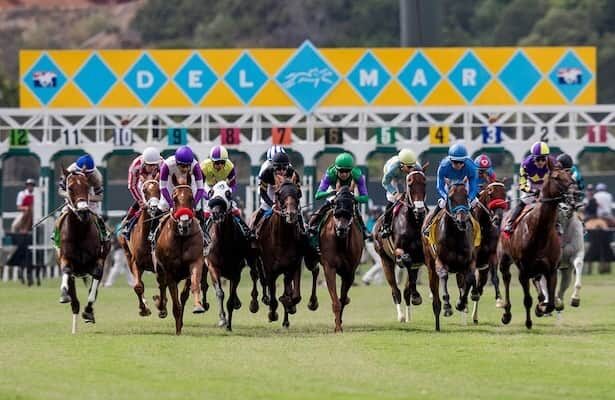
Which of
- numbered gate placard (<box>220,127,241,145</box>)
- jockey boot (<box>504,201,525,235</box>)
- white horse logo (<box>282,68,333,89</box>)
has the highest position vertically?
white horse logo (<box>282,68,333,89</box>)

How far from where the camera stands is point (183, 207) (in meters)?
19.9

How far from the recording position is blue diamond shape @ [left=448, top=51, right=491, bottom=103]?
137 feet

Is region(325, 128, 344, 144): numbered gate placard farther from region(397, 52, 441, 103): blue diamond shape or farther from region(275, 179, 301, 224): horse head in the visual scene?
region(275, 179, 301, 224): horse head

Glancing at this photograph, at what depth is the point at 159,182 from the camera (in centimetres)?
2098

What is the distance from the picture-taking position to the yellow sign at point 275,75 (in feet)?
135

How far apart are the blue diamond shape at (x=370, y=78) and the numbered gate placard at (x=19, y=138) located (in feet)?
25.6

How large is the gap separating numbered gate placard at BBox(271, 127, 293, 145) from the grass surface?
41.3 ft

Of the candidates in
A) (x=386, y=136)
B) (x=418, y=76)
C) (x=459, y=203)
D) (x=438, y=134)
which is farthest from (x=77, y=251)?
(x=418, y=76)

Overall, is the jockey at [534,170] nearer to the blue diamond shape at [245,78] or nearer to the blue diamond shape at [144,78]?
the blue diamond shape at [245,78]

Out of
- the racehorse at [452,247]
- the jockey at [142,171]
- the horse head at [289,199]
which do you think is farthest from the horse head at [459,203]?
the jockey at [142,171]

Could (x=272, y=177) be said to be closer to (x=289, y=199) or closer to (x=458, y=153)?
(x=289, y=199)

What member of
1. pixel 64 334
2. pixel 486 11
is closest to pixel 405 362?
pixel 64 334

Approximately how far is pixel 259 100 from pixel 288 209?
2108 centimetres

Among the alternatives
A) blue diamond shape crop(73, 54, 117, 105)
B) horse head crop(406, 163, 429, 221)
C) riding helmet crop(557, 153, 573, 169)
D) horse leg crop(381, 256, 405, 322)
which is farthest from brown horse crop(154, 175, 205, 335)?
blue diamond shape crop(73, 54, 117, 105)
